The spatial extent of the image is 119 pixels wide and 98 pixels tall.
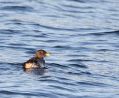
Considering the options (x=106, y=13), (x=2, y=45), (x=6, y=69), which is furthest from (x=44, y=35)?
(x=6, y=69)

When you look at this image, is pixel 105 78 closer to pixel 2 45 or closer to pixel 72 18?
pixel 2 45

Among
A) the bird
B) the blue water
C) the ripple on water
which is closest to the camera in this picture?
the blue water

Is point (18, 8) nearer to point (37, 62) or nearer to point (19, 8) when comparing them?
point (19, 8)

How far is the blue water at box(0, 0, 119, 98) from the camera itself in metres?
19.8

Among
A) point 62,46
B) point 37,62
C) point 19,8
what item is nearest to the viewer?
point 37,62

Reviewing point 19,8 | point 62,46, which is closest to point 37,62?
point 62,46

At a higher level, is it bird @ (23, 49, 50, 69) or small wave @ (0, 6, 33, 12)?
small wave @ (0, 6, 33, 12)

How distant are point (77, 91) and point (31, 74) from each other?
173 centimetres

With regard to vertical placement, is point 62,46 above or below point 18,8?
below

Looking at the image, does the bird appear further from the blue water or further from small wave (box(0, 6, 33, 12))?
small wave (box(0, 6, 33, 12))

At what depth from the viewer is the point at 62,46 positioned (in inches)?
1028

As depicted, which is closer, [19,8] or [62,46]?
[62,46]

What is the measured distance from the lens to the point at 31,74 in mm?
20875

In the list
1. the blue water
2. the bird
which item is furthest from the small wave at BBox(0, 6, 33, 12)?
the bird
